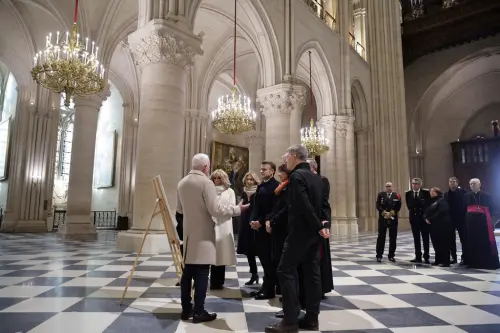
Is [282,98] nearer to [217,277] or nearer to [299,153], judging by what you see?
[217,277]

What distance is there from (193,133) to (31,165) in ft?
22.1

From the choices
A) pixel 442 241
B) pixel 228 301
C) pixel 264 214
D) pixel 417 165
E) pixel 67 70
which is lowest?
pixel 228 301

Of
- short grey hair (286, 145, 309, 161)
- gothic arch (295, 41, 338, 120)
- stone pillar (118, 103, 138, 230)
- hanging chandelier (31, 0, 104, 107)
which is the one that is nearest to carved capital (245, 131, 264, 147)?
gothic arch (295, 41, 338, 120)

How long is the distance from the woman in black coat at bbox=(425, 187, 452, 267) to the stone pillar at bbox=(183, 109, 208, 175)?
11725 mm

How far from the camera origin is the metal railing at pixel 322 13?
16.1m

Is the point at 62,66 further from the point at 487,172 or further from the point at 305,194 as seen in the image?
the point at 487,172

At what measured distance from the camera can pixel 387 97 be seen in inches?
821

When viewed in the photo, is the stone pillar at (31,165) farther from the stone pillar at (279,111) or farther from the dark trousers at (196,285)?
the dark trousers at (196,285)

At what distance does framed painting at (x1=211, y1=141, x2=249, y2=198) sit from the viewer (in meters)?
19.8

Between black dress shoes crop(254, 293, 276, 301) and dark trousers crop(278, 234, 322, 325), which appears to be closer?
dark trousers crop(278, 234, 322, 325)

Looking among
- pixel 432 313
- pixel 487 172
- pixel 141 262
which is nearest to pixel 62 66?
pixel 141 262

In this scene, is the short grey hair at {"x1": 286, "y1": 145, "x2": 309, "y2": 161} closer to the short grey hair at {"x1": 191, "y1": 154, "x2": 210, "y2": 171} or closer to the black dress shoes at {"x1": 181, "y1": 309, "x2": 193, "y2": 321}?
the short grey hair at {"x1": 191, "y1": 154, "x2": 210, "y2": 171}

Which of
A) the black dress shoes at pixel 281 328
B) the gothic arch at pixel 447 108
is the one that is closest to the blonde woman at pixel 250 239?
the black dress shoes at pixel 281 328

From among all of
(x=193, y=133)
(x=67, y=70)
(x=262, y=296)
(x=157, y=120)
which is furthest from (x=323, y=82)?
(x=262, y=296)
